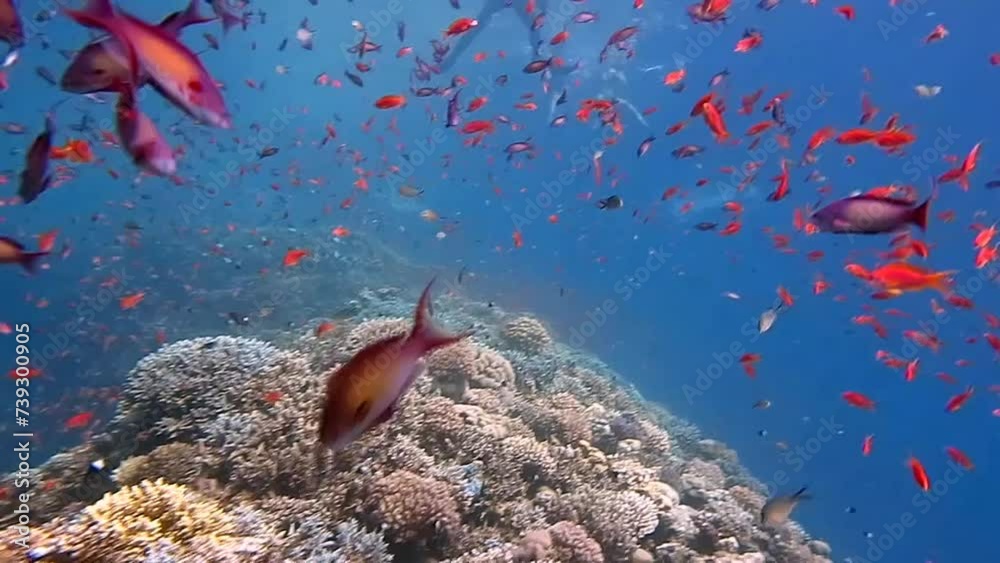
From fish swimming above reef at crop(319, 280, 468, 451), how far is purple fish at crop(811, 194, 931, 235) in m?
2.84

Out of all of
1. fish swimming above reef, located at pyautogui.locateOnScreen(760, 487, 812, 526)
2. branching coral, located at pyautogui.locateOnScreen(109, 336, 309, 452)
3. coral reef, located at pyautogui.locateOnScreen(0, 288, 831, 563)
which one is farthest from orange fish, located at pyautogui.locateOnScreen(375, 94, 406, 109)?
fish swimming above reef, located at pyautogui.locateOnScreen(760, 487, 812, 526)

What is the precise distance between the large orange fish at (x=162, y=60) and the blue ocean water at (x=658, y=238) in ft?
41.2

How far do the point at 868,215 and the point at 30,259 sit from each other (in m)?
5.04

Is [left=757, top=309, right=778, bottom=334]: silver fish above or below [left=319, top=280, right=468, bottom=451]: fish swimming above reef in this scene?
above

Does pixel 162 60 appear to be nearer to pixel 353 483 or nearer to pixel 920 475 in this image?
pixel 353 483

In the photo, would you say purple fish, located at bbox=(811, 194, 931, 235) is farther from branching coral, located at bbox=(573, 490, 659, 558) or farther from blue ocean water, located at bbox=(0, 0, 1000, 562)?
blue ocean water, located at bbox=(0, 0, 1000, 562)

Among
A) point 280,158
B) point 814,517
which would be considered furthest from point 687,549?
point 280,158

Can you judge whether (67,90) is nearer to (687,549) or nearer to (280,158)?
(687,549)

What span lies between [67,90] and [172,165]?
528mm

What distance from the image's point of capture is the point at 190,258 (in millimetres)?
20188

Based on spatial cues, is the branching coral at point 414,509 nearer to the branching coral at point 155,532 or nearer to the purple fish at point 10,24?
the branching coral at point 155,532

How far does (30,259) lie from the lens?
333 centimetres

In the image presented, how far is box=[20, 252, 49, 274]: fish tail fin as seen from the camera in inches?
129

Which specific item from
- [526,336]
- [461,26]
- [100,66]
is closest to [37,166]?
[100,66]
